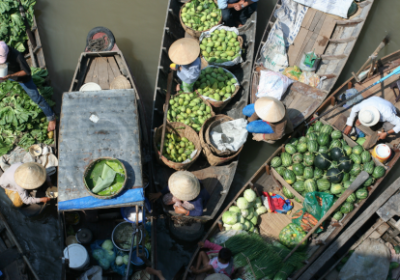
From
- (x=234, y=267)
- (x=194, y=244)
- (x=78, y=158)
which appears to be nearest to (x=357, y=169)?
(x=234, y=267)

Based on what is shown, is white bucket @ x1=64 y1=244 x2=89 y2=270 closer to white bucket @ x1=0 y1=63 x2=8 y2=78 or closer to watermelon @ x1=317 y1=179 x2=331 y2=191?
white bucket @ x1=0 y1=63 x2=8 y2=78

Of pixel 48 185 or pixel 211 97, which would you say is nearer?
pixel 48 185

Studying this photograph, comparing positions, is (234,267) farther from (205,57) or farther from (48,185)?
(205,57)

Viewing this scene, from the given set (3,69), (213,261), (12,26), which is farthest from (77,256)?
(12,26)

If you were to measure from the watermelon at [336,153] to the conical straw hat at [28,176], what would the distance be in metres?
5.23

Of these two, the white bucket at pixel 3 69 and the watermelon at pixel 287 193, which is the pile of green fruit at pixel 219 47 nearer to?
the watermelon at pixel 287 193

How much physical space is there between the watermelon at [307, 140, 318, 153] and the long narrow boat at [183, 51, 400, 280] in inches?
19.8

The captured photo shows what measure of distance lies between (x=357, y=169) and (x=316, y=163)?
0.79 metres

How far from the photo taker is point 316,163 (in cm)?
547

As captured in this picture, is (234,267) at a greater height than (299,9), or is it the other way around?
(299,9)

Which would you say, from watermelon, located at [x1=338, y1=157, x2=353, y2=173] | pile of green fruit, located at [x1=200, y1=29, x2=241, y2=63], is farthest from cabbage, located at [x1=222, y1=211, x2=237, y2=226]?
pile of green fruit, located at [x1=200, y1=29, x2=241, y2=63]

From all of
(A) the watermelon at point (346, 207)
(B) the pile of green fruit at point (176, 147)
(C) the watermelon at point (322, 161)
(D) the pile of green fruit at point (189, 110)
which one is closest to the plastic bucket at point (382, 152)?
(C) the watermelon at point (322, 161)

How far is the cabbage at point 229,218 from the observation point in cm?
503

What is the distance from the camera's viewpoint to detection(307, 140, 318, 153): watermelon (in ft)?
18.4
